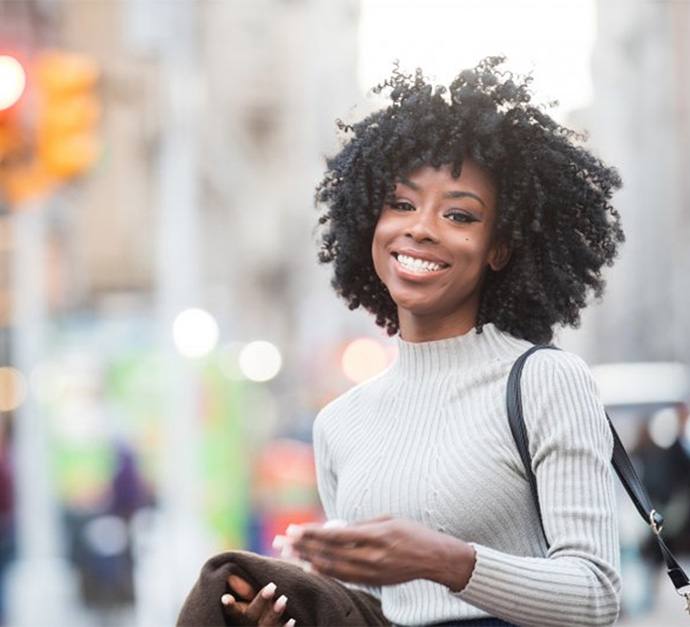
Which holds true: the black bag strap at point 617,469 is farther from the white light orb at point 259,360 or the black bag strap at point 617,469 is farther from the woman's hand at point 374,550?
the white light orb at point 259,360

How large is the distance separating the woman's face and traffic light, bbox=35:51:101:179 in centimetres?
839

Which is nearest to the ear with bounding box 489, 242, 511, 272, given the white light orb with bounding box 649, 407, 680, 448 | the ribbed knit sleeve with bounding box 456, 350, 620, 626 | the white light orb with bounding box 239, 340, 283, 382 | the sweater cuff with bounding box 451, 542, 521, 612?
the ribbed knit sleeve with bounding box 456, 350, 620, 626

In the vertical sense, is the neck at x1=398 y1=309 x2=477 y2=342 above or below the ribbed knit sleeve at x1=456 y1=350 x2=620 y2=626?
above

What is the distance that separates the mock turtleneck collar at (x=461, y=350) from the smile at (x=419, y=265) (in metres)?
0.15

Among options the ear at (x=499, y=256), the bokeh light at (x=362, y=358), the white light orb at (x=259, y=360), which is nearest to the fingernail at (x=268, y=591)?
the ear at (x=499, y=256)

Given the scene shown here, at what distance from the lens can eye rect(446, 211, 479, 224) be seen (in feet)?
10.1

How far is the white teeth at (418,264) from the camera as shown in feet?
10.1

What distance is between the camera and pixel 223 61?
6044 centimetres

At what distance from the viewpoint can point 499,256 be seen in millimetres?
3148

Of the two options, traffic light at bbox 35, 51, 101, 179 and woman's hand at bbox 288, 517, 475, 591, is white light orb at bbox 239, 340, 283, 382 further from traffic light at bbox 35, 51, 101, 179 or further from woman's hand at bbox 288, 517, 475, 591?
woman's hand at bbox 288, 517, 475, 591

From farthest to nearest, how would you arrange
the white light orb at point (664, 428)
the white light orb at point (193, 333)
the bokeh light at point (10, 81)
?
the white light orb at point (664, 428), the white light orb at point (193, 333), the bokeh light at point (10, 81)

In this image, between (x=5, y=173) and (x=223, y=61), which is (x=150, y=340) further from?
(x=223, y=61)

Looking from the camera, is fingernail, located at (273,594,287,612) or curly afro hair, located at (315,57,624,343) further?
curly afro hair, located at (315,57,624,343)

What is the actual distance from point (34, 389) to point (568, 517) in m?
12.5
